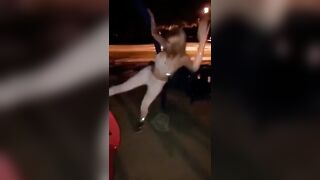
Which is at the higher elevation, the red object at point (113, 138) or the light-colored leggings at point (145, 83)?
the light-colored leggings at point (145, 83)

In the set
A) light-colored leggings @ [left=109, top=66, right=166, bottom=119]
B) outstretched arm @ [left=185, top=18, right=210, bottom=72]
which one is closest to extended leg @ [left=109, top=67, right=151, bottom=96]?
light-colored leggings @ [left=109, top=66, right=166, bottom=119]

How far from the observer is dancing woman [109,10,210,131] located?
4.77 ft

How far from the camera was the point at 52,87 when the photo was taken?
139cm

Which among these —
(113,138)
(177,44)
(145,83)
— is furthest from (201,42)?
(113,138)

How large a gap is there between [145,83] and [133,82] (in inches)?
1.5

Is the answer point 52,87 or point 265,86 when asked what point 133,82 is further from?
point 265,86

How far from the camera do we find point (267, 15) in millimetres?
1508

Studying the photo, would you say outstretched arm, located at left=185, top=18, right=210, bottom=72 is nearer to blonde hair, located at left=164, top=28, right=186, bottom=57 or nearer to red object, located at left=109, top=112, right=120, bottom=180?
blonde hair, located at left=164, top=28, right=186, bottom=57

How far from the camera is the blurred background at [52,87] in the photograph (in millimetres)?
1359

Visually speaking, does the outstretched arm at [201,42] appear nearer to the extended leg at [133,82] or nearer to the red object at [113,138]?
the extended leg at [133,82]

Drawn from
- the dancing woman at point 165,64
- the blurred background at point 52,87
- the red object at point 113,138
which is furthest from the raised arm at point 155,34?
the red object at point 113,138

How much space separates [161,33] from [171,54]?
72 millimetres

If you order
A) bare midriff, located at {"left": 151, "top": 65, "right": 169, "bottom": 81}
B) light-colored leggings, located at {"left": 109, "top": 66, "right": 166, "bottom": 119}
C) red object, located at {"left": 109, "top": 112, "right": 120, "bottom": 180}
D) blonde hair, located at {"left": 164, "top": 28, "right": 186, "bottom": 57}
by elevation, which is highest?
blonde hair, located at {"left": 164, "top": 28, "right": 186, "bottom": 57}

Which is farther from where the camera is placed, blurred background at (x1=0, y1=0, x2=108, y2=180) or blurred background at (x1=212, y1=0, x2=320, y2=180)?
blurred background at (x1=212, y1=0, x2=320, y2=180)
